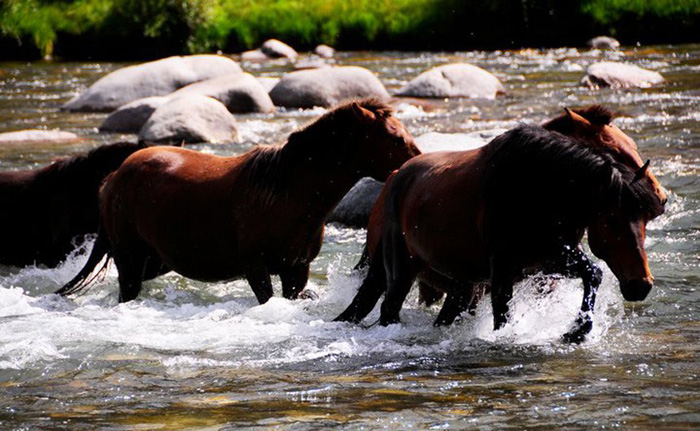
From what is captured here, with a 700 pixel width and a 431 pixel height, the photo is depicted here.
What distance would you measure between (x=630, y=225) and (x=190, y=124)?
10.3 meters

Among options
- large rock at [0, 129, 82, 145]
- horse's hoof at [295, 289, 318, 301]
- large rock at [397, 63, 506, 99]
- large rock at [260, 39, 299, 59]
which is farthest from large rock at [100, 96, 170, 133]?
large rock at [260, 39, 299, 59]

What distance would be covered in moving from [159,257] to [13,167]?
5950 millimetres

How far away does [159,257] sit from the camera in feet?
25.5

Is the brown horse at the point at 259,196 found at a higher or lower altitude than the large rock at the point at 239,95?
higher

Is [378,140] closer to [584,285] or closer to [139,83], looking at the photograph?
[584,285]

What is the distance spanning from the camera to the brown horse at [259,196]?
688 cm

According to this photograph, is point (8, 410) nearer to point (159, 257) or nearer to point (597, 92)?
point (159, 257)

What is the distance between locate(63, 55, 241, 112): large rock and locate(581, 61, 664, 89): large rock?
22.2 ft

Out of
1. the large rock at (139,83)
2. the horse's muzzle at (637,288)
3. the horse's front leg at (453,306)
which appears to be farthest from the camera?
the large rock at (139,83)

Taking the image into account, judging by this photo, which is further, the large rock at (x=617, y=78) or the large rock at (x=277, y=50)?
the large rock at (x=277, y=50)

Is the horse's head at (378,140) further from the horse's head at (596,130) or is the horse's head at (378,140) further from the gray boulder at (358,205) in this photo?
the gray boulder at (358,205)

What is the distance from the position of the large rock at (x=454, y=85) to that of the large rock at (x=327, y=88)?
676 mm

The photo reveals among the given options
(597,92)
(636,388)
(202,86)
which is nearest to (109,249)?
(636,388)

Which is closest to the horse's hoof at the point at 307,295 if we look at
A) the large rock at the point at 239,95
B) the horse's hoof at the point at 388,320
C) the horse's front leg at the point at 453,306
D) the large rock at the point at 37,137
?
the horse's hoof at the point at 388,320
